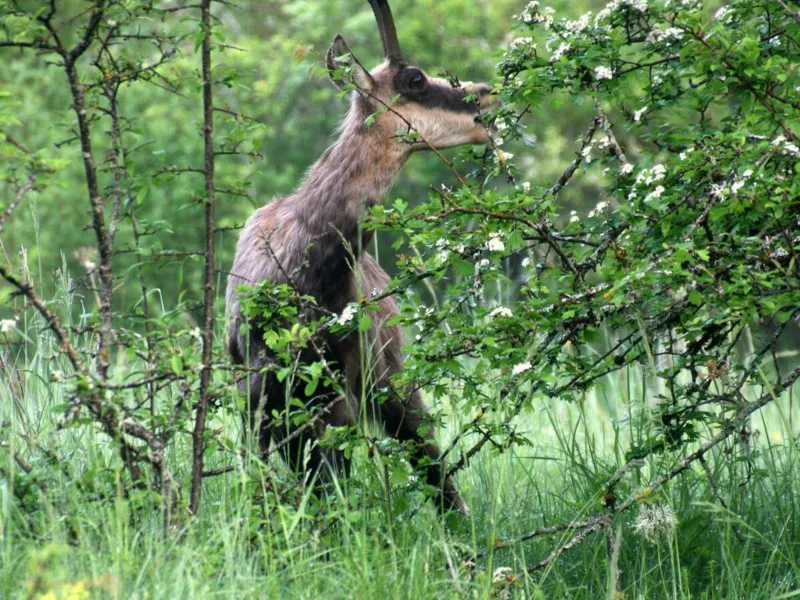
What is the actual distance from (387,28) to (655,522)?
346 centimetres

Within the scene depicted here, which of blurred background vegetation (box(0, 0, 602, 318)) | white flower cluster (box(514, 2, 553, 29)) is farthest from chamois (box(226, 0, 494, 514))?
blurred background vegetation (box(0, 0, 602, 318))

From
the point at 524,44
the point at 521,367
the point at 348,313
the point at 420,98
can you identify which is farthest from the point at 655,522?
the point at 420,98

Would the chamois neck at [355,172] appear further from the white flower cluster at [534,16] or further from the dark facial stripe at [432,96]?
the white flower cluster at [534,16]

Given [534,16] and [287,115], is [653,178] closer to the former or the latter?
[534,16]

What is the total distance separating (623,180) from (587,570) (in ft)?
4.69

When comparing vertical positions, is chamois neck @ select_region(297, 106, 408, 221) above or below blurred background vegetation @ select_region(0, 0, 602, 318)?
below

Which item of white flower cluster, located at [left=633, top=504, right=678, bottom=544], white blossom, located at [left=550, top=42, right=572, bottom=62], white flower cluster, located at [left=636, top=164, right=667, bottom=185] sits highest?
white blossom, located at [left=550, top=42, right=572, bottom=62]

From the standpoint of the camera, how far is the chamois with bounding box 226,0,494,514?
5.61 meters

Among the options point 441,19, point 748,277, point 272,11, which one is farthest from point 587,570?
point 272,11

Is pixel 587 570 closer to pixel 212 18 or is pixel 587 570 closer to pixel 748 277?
pixel 748 277

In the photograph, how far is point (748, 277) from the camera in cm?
352

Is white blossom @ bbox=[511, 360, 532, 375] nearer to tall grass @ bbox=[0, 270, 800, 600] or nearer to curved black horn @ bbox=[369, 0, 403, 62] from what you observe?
tall grass @ bbox=[0, 270, 800, 600]

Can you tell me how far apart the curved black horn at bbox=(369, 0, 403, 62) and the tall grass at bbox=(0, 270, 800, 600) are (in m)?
2.39

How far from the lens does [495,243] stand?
3826 millimetres
